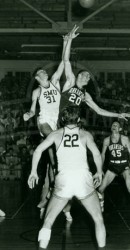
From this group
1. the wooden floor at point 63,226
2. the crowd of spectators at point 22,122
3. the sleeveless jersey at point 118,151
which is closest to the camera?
the wooden floor at point 63,226

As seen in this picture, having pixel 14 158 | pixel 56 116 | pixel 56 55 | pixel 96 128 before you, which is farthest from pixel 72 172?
pixel 56 55

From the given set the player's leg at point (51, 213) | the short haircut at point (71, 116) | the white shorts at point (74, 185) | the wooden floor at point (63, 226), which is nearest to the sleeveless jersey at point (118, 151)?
the wooden floor at point (63, 226)

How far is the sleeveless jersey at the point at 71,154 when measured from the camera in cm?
590

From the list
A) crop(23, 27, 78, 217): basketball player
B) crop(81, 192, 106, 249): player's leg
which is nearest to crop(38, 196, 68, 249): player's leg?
crop(81, 192, 106, 249): player's leg

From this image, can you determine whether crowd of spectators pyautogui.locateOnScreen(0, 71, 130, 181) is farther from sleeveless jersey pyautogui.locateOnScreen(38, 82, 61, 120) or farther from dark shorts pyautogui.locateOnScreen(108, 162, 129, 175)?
sleeveless jersey pyautogui.locateOnScreen(38, 82, 61, 120)

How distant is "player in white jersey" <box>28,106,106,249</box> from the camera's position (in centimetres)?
575

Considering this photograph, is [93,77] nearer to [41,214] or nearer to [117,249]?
[41,214]

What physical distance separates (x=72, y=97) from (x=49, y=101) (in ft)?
1.52

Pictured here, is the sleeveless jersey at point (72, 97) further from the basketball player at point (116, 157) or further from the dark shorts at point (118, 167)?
the dark shorts at point (118, 167)

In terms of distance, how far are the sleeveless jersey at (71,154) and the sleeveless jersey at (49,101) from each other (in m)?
3.04

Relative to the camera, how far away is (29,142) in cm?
1695

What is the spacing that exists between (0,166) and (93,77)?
616 centimetres

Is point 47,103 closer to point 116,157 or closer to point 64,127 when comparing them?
point 116,157

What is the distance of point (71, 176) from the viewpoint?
584 cm
